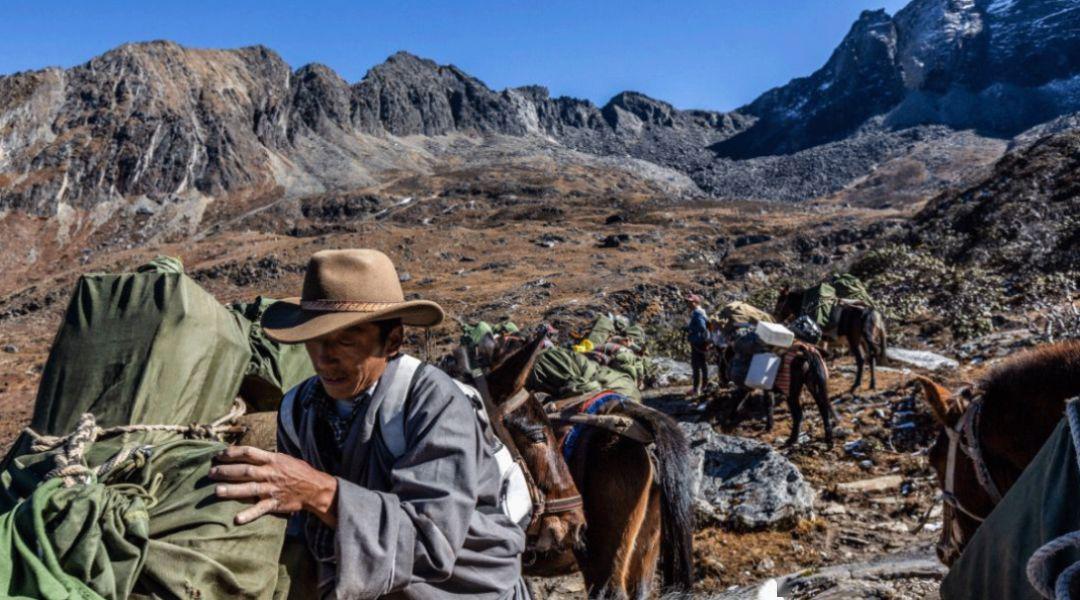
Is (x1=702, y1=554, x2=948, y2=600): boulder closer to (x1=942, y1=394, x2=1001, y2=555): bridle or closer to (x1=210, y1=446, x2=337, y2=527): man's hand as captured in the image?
(x1=942, y1=394, x2=1001, y2=555): bridle

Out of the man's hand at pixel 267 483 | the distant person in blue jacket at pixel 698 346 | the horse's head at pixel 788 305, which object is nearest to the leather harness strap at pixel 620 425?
the man's hand at pixel 267 483

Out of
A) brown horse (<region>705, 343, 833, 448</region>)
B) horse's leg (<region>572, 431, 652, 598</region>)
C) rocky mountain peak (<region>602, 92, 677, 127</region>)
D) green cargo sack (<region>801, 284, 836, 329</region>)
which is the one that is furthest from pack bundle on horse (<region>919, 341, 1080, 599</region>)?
rocky mountain peak (<region>602, 92, 677, 127</region>)

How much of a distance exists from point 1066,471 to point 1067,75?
9640cm

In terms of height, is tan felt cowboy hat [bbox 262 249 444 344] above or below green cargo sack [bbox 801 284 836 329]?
above

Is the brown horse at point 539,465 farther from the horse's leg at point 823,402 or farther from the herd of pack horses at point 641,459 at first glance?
the horse's leg at point 823,402

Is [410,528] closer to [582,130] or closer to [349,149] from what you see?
[349,149]

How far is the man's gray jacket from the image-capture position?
50.9 inches

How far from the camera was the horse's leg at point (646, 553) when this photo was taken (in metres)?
2.91

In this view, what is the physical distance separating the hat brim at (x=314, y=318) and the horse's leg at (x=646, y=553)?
183 centimetres

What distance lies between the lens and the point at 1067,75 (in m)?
72.7

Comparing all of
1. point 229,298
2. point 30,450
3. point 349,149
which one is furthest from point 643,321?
point 349,149

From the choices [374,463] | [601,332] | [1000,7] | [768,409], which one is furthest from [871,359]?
[1000,7]

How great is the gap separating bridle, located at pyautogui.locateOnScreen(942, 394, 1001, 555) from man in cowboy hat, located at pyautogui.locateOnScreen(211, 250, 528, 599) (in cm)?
175

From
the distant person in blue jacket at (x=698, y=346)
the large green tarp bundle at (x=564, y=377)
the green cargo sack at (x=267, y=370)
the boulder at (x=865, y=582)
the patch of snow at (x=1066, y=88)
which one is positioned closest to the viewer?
the green cargo sack at (x=267, y=370)
